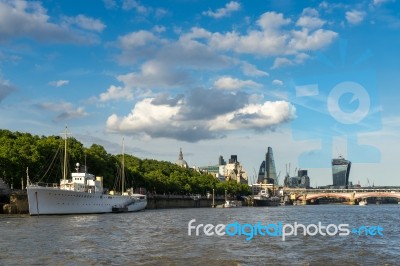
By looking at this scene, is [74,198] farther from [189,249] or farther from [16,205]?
[189,249]

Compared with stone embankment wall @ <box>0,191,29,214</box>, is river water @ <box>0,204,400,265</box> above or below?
below

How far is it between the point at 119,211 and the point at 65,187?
2501 centimetres

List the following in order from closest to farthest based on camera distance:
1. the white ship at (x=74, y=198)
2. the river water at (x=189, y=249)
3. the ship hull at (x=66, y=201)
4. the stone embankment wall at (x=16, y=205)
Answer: the river water at (x=189, y=249) < the ship hull at (x=66, y=201) < the white ship at (x=74, y=198) < the stone embankment wall at (x=16, y=205)

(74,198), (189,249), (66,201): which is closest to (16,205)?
(66,201)

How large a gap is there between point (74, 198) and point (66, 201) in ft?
9.17

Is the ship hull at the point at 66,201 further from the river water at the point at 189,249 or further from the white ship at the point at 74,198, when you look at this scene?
the river water at the point at 189,249

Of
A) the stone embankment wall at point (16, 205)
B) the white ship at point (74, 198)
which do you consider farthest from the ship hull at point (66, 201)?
the stone embankment wall at point (16, 205)

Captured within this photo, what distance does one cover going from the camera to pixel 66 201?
104 m

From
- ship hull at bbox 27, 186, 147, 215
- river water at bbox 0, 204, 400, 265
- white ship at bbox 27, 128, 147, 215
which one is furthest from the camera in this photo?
white ship at bbox 27, 128, 147, 215

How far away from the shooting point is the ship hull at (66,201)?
96.6 meters

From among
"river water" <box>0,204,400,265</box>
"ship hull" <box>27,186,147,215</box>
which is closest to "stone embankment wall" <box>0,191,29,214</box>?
"ship hull" <box>27,186,147,215</box>

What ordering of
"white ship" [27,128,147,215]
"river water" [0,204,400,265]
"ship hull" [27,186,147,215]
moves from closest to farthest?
"river water" [0,204,400,265]
"ship hull" [27,186,147,215]
"white ship" [27,128,147,215]

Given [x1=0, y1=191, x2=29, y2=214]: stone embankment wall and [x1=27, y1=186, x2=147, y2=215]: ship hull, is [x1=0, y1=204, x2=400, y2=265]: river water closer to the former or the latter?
[x1=27, y1=186, x2=147, y2=215]: ship hull

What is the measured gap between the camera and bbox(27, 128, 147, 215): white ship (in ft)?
318
